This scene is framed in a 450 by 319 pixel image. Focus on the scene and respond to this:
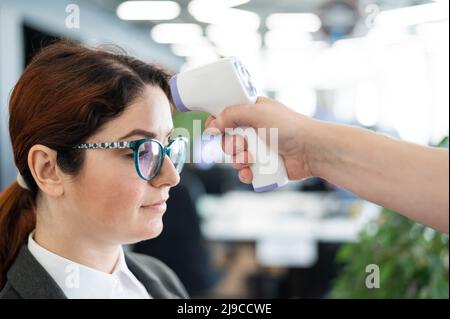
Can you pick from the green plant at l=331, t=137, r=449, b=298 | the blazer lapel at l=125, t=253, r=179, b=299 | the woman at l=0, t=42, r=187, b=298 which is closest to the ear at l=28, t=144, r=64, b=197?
the woman at l=0, t=42, r=187, b=298

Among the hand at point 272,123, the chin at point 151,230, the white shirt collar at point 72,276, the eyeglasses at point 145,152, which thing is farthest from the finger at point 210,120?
the white shirt collar at point 72,276

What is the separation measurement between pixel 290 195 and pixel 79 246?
3.61 meters

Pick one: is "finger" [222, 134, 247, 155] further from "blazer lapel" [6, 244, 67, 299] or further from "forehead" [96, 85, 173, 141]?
"blazer lapel" [6, 244, 67, 299]

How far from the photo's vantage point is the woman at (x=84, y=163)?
38.3 inches

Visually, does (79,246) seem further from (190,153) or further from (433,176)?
(433,176)

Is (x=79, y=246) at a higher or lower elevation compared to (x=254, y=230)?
higher

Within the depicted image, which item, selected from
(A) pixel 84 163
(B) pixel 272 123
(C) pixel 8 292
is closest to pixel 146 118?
(A) pixel 84 163

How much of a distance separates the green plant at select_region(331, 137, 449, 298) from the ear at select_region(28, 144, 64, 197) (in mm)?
761

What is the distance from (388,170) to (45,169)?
608 mm

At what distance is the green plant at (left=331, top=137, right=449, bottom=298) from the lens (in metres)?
1.38

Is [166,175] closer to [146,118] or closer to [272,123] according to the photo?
[146,118]
